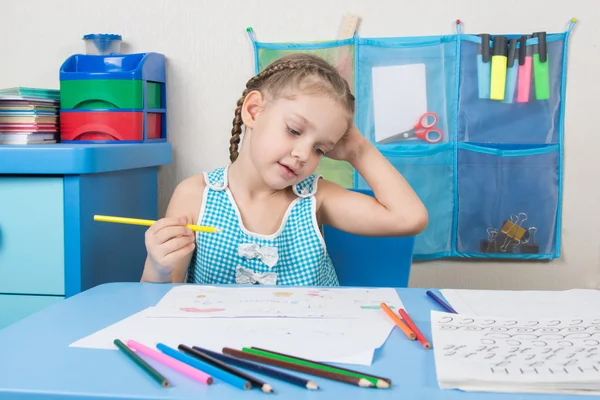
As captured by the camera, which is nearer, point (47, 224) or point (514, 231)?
point (47, 224)

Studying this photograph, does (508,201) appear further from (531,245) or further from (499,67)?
(499,67)

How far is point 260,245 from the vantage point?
1.24m

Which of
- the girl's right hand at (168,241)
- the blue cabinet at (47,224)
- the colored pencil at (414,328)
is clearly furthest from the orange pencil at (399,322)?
the blue cabinet at (47,224)

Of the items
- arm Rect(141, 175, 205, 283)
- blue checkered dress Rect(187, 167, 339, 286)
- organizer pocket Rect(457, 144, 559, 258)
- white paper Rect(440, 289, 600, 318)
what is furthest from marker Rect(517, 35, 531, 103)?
arm Rect(141, 175, 205, 283)

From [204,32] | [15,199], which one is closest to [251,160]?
[15,199]

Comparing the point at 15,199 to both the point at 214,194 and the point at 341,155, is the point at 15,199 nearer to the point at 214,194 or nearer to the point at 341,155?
the point at 214,194

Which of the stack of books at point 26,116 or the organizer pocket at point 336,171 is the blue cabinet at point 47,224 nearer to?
the stack of books at point 26,116

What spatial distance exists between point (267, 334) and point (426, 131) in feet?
3.84

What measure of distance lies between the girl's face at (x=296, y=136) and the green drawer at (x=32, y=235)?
0.41m

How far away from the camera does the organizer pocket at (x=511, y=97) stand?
169 centimetres

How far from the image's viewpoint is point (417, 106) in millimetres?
1730

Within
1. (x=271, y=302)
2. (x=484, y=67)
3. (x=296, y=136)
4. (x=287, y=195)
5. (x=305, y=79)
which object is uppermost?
(x=484, y=67)

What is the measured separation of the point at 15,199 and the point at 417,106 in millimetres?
973

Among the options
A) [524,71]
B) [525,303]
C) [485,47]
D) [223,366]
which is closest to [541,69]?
Answer: [524,71]
